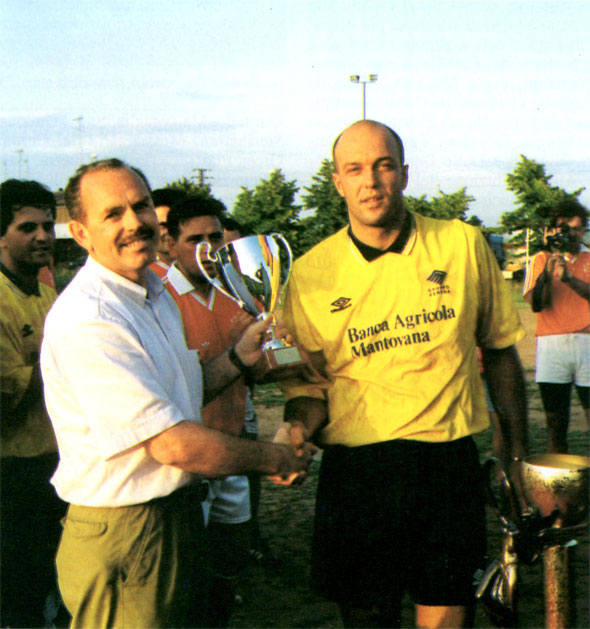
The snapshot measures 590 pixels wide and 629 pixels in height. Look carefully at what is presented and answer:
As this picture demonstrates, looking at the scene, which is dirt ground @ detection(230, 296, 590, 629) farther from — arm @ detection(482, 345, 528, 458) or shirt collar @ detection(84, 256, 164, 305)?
shirt collar @ detection(84, 256, 164, 305)

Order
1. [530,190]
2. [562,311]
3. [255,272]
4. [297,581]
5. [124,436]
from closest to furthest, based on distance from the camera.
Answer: [124,436]
[255,272]
[297,581]
[562,311]
[530,190]

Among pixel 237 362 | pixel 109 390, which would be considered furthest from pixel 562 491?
pixel 109 390

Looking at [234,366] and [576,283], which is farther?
[576,283]

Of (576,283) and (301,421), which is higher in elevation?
(576,283)

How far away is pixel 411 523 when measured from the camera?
277 cm

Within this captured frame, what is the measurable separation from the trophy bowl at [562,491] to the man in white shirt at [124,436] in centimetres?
74

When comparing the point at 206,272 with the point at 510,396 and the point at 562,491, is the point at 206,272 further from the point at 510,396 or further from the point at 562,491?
the point at 562,491

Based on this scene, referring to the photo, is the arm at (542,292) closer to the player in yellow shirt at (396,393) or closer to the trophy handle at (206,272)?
the trophy handle at (206,272)

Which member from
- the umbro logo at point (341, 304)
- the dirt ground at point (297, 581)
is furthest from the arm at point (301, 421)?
the dirt ground at point (297, 581)

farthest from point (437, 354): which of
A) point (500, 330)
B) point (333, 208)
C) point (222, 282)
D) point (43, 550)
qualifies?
point (333, 208)

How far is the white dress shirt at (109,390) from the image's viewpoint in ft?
7.02

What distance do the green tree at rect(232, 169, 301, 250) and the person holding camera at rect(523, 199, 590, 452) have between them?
3083cm

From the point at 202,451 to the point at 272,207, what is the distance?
3561cm

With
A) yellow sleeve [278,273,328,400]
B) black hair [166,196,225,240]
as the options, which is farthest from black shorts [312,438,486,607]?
black hair [166,196,225,240]
